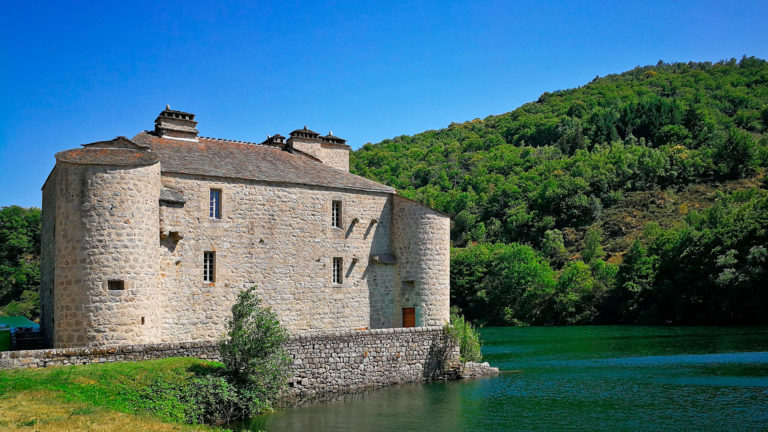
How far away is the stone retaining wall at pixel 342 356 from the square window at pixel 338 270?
13.9ft

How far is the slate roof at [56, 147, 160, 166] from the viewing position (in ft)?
67.2

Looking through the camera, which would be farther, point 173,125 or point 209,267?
point 173,125

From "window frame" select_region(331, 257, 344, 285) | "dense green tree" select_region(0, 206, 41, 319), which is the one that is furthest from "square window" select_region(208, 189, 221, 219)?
"dense green tree" select_region(0, 206, 41, 319)

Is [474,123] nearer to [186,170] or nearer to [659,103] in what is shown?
[659,103]

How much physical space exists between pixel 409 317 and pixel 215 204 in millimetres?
10006

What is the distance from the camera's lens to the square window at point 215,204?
2475 cm

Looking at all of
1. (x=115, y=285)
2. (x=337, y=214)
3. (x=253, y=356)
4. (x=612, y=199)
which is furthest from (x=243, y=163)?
(x=612, y=199)

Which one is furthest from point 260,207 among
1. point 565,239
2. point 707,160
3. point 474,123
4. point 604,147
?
point 474,123

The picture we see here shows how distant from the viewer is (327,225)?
1081 inches

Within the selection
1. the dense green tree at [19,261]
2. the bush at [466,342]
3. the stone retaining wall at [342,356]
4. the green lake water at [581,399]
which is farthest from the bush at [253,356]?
the dense green tree at [19,261]

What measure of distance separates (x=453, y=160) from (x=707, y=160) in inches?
1596

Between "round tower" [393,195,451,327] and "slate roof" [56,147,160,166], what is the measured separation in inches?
458

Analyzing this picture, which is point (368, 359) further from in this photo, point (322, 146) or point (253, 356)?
point (322, 146)

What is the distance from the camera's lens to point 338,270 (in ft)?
91.8
